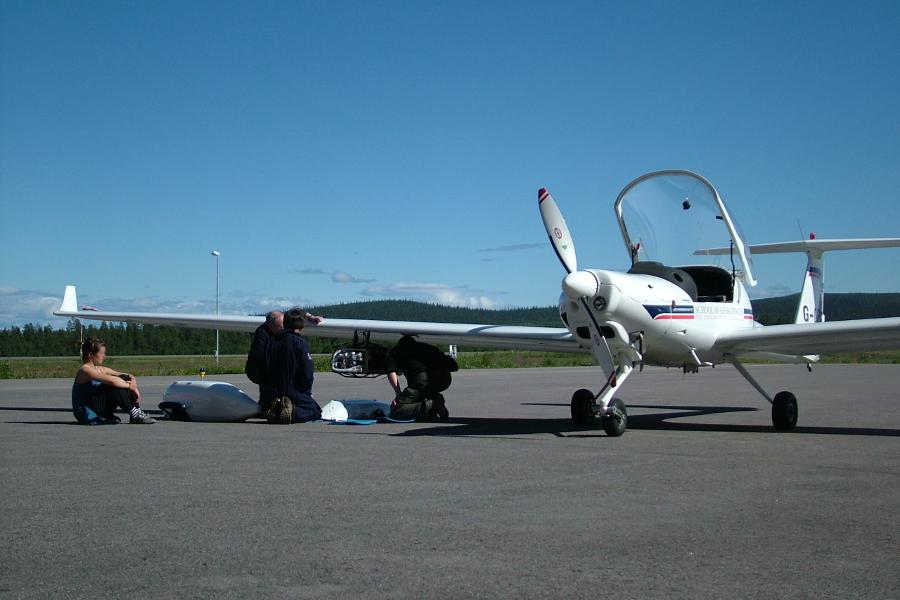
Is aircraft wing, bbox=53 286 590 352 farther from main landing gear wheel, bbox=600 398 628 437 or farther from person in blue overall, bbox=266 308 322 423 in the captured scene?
main landing gear wheel, bbox=600 398 628 437

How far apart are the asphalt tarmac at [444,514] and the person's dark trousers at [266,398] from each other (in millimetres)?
1588

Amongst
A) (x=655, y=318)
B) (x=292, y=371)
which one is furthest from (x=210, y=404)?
(x=655, y=318)

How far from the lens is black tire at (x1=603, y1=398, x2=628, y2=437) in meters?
11.1

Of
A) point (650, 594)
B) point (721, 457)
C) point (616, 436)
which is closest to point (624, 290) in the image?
point (616, 436)

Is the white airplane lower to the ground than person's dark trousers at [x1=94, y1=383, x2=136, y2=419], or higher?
higher

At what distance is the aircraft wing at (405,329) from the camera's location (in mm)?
14781

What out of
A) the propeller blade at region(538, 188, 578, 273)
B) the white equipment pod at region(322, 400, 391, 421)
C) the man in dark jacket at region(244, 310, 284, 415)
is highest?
the propeller blade at region(538, 188, 578, 273)

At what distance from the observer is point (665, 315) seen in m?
12.0

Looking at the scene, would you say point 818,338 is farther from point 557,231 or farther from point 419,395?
point 419,395

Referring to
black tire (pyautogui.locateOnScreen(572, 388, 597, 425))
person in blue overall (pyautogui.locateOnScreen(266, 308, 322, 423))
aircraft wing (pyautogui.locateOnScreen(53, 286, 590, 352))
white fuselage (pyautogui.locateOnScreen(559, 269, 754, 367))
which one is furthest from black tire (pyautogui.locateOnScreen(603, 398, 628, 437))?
person in blue overall (pyautogui.locateOnScreen(266, 308, 322, 423))

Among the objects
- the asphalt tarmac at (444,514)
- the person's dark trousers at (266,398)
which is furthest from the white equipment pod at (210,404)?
the asphalt tarmac at (444,514)

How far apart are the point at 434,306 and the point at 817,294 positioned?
504 ft

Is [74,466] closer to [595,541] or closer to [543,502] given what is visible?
[543,502]

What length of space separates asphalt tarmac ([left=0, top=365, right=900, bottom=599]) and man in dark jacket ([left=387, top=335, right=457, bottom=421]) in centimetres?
220
